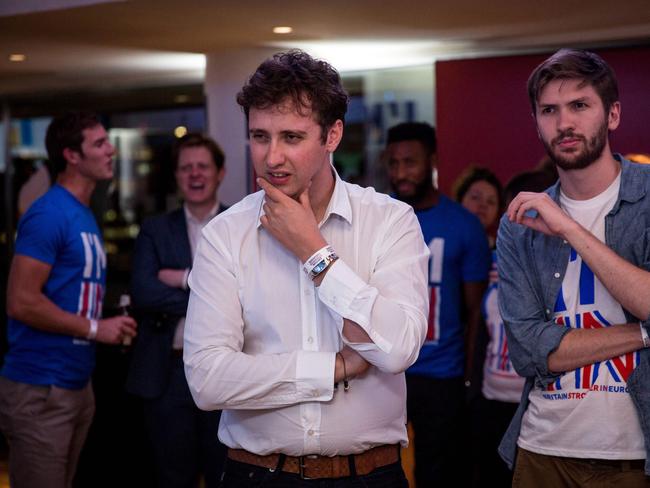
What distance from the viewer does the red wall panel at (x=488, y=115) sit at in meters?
Answer: 5.61

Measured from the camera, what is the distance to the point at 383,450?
2.18 meters

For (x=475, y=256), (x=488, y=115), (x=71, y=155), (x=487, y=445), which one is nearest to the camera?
(x=71, y=155)

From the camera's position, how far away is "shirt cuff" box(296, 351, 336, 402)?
6.81 ft

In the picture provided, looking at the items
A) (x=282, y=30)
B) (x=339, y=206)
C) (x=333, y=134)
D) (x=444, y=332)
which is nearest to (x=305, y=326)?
(x=339, y=206)

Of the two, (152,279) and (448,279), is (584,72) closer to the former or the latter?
(448,279)

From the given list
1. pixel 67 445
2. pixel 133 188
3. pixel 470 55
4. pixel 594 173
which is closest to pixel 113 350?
pixel 67 445

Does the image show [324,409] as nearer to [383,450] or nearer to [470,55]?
[383,450]

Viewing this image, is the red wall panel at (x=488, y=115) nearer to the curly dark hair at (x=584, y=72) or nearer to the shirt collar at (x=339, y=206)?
the curly dark hair at (x=584, y=72)

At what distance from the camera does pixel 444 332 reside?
4.16 m

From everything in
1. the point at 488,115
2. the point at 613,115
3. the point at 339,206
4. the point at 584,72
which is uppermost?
the point at 488,115

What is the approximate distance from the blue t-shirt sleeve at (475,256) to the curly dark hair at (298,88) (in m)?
2.14

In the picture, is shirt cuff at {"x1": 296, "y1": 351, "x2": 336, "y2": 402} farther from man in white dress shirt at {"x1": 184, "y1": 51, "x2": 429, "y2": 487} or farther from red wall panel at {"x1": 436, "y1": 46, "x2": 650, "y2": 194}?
red wall panel at {"x1": 436, "y1": 46, "x2": 650, "y2": 194}

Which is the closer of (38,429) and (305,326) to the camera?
(305,326)

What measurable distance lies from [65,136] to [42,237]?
52 centimetres
